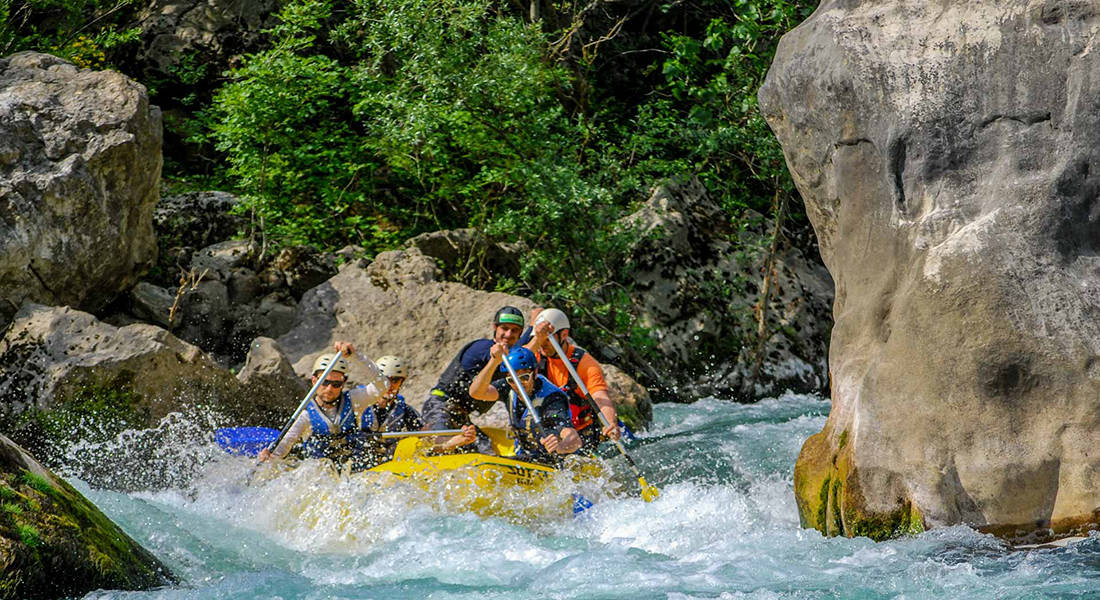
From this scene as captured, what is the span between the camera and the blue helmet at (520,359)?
7.76 metres

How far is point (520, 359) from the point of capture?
7.79 metres

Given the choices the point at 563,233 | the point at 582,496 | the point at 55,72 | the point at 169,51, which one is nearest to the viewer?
the point at 582,496

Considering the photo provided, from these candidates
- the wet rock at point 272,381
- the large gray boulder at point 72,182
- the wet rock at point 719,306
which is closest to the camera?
the wet rock at point 272,381

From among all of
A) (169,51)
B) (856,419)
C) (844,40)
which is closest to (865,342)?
(856,419)

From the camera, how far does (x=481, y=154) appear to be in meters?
12.8

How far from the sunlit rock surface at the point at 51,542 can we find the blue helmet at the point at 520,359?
336 centimetres

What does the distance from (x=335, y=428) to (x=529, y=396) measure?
1329mm

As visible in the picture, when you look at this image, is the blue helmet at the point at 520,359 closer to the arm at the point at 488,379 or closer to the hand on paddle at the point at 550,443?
the arm at the point at 488,379

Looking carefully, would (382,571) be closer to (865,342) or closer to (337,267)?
(865,342)

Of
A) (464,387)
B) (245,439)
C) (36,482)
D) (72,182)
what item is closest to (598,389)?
(464,387)

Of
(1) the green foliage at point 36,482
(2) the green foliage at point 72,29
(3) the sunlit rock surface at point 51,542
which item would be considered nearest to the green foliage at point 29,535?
(3) the sunlit rock surface at point 51,542

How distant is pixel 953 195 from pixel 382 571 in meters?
3.35

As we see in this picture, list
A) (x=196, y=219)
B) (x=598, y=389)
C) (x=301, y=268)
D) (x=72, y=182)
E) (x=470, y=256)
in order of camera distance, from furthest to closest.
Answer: (x=470, y=256) → (x=196, y=219) → (x=301, y=268) → (x=72, y=182) → (x=598, y=389)

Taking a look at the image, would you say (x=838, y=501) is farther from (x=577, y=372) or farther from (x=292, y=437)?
(x=292, y=437)
